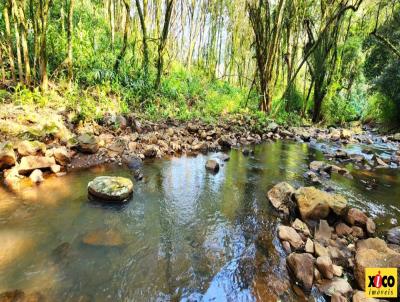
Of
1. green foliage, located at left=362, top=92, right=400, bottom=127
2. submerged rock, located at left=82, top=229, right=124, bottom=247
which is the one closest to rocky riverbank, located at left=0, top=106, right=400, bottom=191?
submerged rock, located at left=82, top=229, right=124, bottom=247

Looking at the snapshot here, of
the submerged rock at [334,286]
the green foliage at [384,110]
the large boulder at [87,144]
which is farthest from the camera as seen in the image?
the green foliage at [384,110]

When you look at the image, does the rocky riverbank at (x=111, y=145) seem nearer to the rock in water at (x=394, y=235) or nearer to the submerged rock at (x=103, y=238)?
the submerged rock at (x=103, y=238)

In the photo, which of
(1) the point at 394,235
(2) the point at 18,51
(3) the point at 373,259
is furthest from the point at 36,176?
(1) the point at 394,235

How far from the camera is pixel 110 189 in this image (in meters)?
4.15

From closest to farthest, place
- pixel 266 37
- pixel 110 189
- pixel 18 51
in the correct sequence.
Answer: pixel 110 189, pixel 18 51, pixel 266 37

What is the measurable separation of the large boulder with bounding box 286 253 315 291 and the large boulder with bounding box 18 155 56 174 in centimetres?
448

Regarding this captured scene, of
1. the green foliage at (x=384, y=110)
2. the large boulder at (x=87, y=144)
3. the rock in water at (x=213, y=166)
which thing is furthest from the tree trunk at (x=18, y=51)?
the green foliage at (x=384, y=110)

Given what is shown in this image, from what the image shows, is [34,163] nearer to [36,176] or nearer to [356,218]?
[36,176]

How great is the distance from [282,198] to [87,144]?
13.9 feet

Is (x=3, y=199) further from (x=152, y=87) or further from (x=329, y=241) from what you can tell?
(x=152, y=87)

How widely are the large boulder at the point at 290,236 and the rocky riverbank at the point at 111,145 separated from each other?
249 centimetres

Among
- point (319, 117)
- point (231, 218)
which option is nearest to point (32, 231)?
point (231, 218)

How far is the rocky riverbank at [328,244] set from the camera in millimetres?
2586

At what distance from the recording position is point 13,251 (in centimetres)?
287
